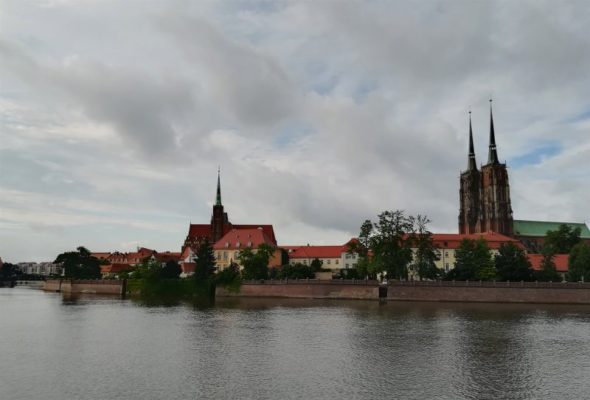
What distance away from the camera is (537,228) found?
155000 millimetres

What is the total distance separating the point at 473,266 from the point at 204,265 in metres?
45.2

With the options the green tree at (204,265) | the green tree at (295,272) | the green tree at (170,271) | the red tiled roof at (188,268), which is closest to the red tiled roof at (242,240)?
the red tiled roof at (188,268)

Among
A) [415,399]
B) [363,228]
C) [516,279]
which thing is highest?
[363,228]

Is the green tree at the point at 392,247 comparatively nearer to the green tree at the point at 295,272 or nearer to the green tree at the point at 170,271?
the green tree at the point at 295,272

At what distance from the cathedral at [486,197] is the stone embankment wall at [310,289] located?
75903mm

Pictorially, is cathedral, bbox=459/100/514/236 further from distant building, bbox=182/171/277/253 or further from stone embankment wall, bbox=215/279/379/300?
stone embankment wall, bbox=215/279/379/300

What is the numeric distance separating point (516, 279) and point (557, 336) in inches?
1750

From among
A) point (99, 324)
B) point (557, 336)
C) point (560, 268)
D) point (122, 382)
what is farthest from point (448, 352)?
point (560, 268)

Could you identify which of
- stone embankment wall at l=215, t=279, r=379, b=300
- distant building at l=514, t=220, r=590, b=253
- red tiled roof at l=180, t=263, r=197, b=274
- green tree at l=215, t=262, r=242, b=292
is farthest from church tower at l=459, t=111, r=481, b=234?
green tree at l=215, t=262, r=242, b=292

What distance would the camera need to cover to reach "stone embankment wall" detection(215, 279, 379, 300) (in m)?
84.7

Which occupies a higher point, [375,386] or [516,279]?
[516,279]

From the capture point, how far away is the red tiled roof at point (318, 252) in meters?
126

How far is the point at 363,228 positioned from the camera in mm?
90000

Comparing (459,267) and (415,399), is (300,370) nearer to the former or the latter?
(415,399)
